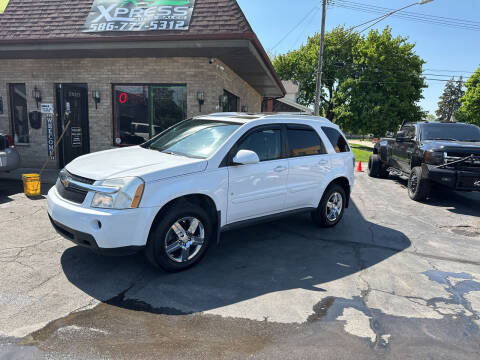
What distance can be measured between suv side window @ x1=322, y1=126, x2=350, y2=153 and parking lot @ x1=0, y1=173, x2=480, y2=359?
148cm

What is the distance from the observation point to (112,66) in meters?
10.3

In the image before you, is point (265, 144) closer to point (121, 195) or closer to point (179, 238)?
point (179, 238)

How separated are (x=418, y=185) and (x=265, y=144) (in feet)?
16.9

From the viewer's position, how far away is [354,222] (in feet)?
21.4

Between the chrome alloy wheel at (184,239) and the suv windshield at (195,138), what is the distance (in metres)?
0.83

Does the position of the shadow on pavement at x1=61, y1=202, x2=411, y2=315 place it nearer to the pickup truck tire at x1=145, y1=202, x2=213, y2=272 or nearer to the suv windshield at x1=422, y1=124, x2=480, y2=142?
the pickup truck tire at x1=145, y1=202, x2=213, y2=272

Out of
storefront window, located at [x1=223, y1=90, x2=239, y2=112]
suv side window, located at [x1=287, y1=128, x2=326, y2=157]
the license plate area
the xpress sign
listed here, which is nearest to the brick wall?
storefront window, located at [x1=223, y1=90, x2=239, y2=112]

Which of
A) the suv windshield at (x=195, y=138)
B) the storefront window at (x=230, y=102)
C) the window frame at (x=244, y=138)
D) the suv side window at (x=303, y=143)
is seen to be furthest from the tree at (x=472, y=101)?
the suv windshield at (x=195, y=138)

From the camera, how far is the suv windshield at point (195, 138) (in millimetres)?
4449

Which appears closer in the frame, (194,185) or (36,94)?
(194,185)

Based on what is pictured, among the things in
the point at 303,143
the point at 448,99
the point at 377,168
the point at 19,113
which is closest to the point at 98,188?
the point at 303,143

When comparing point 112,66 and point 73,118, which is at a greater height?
point 112,66

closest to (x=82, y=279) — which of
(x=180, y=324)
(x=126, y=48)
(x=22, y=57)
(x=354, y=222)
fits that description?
(x=180, y=324)

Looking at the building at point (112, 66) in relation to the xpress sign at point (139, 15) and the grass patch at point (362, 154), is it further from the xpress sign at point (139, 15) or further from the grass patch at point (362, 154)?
the grass patch at point (362, 154)
